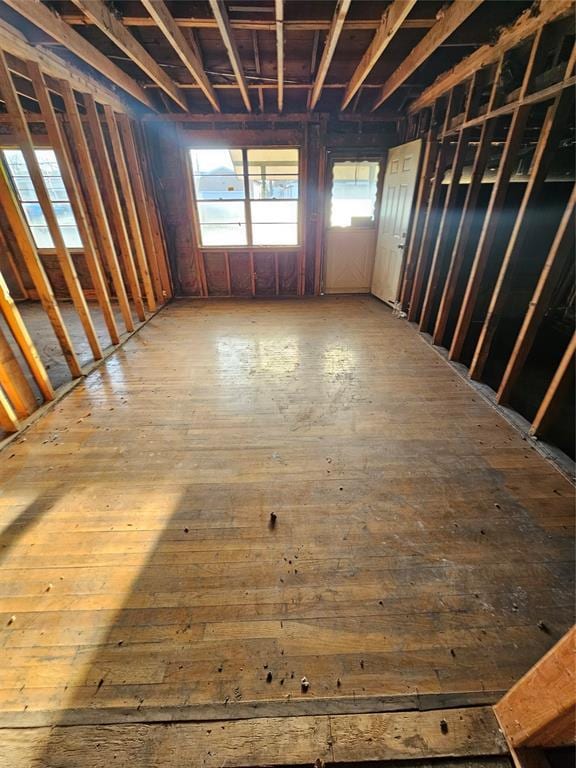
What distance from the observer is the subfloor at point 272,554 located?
4.32 feet

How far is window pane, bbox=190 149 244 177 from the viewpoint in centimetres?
557

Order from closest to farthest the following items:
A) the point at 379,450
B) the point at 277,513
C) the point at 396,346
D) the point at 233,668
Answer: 1. the point at 233,668
2. the point at 277,513
3. the point at 379,450
4. the point at 396,346

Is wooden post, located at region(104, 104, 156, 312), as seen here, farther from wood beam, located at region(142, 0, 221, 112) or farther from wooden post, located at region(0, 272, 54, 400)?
wooden post, located at region(0, 272, 54, 400)

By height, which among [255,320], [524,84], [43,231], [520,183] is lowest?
[255,320]

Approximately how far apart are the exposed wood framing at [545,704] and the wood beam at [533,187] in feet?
8.94

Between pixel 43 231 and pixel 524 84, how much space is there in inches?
283

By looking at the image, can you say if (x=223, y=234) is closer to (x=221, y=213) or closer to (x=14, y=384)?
(x=221, y=213)

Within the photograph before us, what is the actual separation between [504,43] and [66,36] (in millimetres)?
3495

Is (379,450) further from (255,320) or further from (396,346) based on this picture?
(255,320)

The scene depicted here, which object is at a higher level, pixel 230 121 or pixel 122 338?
pixel 230 121

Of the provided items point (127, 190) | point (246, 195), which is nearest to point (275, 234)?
point (246, 195)

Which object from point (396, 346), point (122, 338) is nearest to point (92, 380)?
point (122, 338)

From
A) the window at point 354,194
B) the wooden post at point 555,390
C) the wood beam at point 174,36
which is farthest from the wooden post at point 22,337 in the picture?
the window at point 354,194

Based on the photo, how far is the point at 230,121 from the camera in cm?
530
